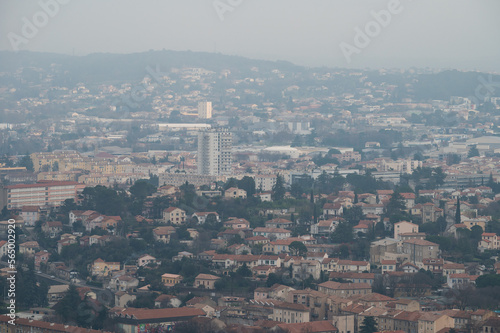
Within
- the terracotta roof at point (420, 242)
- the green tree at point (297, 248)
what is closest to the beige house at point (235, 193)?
the green tree at point (297, 248)

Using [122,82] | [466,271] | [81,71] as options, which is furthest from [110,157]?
[81,71]

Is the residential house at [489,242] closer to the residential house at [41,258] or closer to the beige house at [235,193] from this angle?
the beige house at [235,193]

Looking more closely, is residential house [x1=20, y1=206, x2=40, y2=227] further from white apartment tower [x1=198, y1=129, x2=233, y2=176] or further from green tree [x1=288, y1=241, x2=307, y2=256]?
white apartment tower [x1=198, y1=129, x2=233, y2=176]

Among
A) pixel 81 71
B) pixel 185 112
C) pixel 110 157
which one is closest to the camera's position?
pixel 110 157

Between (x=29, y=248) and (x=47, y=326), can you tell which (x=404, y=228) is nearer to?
(x=29, y=248)

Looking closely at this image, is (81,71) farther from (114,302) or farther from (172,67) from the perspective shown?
(114,302)

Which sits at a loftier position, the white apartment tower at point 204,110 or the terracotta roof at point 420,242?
the white apartment tower at point 204,110

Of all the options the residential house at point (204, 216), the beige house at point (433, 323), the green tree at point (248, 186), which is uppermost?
the green tree at point (248, 186)
